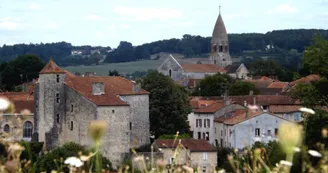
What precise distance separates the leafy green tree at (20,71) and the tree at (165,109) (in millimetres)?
37998

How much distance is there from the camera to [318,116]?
39.6 meters

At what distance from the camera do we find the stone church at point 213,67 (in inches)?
5022

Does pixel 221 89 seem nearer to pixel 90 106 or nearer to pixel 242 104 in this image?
pixel 242 104

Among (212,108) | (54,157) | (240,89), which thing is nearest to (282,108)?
(212,108)

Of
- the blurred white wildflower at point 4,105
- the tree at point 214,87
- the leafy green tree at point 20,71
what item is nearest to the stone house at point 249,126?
the tree at point 214,87

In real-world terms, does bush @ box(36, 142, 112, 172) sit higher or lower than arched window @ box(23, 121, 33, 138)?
higher

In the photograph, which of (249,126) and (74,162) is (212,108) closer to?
(249,126)

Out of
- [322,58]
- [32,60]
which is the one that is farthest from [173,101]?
[32,60]

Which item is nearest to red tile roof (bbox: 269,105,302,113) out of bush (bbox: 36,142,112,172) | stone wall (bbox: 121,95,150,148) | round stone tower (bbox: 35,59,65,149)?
stone wall (bbox: 121,95,150,148)

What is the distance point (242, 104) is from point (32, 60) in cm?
3778

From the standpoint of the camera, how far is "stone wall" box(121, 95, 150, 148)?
52469 millimetres

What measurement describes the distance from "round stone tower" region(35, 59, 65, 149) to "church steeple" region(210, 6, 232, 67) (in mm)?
104422

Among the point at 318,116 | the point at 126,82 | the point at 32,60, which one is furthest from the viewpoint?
the point at 32,60

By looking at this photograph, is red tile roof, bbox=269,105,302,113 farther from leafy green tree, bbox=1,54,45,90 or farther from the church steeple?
the church steeple
